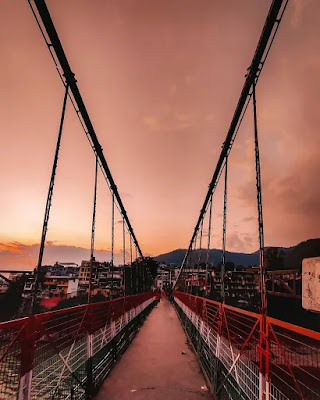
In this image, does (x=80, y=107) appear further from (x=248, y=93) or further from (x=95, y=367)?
(x=95, y=367)

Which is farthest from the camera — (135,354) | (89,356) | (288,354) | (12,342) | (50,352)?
(135,354)

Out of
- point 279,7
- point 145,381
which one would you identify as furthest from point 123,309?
point 279,7

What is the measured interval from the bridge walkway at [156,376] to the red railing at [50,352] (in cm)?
58

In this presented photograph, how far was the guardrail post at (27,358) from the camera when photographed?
2.72 m

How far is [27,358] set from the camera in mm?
2834

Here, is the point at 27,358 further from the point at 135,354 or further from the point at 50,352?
the point at 135,354

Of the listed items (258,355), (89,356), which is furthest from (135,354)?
(258,355)

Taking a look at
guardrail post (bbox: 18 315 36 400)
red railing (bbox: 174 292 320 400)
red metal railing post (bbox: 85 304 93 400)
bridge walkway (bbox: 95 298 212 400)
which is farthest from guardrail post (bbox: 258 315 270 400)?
red metal railing post (bbox: 85 304 93 400)

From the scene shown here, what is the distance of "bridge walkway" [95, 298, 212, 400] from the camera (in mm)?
4586

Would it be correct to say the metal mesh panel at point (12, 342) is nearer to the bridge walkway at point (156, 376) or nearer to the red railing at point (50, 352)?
the red railing at point (50, 352)

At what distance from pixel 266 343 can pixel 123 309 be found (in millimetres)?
6222

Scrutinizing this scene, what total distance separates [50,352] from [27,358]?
0.80 meters

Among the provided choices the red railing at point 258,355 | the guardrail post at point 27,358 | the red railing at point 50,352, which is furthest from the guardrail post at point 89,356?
the red railing at point 258,355

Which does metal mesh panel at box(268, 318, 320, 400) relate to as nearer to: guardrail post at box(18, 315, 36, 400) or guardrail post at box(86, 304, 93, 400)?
guardrail post at box(18, 315, 36, 400)
